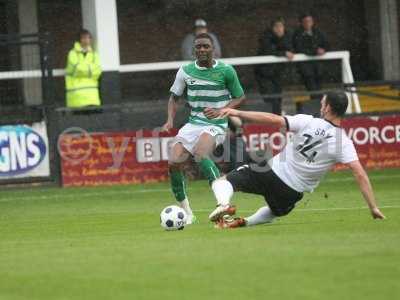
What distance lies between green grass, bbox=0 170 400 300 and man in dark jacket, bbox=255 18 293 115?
29.9 feet

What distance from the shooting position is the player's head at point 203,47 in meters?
14.6

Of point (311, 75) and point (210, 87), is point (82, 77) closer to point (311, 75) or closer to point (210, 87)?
point (311, 75)

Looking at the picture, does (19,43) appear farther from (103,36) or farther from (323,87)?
(323,87)

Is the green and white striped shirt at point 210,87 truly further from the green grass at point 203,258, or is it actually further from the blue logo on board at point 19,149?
the blue logo on board at point 19,149

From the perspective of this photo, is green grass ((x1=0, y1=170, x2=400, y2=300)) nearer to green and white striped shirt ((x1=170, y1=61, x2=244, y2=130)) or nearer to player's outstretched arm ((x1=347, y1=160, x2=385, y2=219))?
player's outstretched arm ((x1=347, y1=160, x2=385, y2=219))

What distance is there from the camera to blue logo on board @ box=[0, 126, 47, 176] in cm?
2203

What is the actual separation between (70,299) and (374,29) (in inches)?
857

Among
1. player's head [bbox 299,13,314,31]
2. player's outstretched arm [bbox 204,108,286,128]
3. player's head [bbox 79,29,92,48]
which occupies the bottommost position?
player's outstretched arm [bbox 204,108,286,128]

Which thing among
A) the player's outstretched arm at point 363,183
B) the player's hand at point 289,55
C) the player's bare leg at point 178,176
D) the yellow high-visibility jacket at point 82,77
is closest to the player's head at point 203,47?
the player's bare leg at point 178,176

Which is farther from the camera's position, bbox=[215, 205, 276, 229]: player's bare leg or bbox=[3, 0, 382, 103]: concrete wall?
bbox=[3, 0, 382, 103]: concrete wall

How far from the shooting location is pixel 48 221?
16.1m

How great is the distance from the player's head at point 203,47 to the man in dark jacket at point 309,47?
1059cm

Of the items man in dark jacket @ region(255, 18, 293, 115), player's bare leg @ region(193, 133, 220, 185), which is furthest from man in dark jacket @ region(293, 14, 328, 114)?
player's bare leg @ region(193, 133, 220, 185)

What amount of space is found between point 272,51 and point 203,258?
52.5ft
